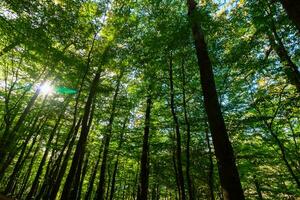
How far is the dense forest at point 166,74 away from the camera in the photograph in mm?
7848

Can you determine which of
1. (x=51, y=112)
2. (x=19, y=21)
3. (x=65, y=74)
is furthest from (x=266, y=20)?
(x=51, y=112)

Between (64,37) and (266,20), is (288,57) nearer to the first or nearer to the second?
(266,20)

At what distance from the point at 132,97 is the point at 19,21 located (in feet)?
37.0

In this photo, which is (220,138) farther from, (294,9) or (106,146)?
(106,146)

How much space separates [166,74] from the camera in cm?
1748

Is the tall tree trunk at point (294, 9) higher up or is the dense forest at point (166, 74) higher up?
the dense forest at point (166, 74)

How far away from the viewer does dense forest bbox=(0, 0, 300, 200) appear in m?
7.85

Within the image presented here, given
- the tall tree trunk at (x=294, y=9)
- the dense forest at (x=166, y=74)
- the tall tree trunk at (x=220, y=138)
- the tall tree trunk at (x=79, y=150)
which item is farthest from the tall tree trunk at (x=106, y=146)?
the tall tree trunk at (x=294, y=9)

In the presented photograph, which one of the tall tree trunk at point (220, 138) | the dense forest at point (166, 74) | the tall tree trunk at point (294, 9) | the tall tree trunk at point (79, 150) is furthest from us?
the tall tree trunk at point (79, 150)

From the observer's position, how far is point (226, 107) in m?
13.6

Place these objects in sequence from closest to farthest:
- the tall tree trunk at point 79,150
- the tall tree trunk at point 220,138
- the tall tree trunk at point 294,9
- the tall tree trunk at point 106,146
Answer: the tall tree trunk at point 294,9
the tall tree trunk at point 220,138
the tall tree trunk at point 79,150
the tall tree trunk at point 106,146

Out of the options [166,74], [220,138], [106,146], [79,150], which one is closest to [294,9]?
[220,138]

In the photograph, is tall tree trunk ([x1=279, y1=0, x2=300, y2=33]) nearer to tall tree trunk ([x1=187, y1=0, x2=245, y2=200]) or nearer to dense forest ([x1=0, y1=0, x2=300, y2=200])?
dense forest ([x1=0, y1=0, x2=300, y2=200])

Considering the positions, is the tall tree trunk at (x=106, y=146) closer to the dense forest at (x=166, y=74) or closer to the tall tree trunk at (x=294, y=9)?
the dense forest at (x=166, y=74)
